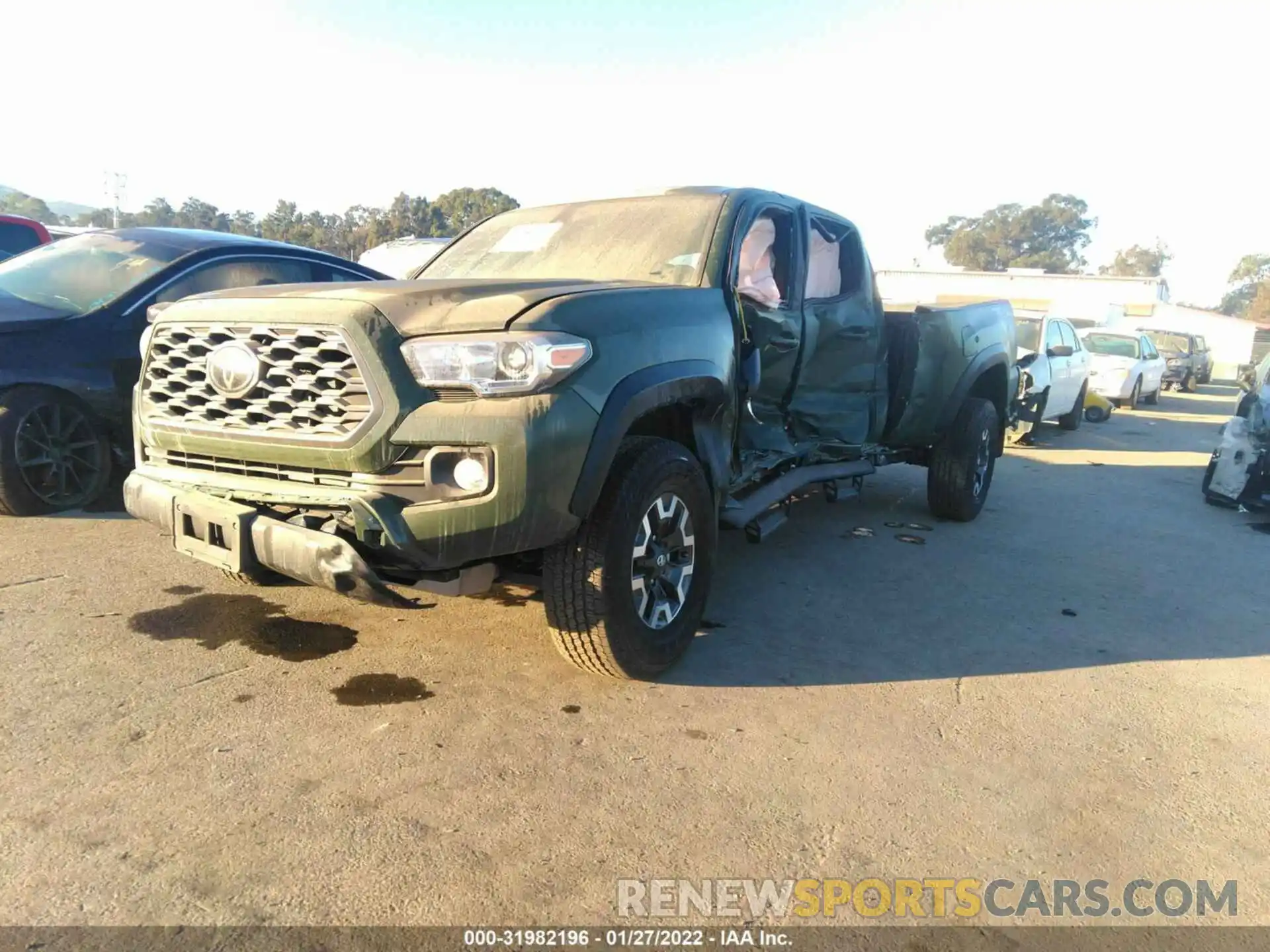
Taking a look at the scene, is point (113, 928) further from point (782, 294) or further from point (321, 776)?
point (782, 294)

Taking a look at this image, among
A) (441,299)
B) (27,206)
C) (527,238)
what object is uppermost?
(27,206)

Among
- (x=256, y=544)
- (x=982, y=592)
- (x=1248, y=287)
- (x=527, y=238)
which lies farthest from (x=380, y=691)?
(x=1248, y=287)

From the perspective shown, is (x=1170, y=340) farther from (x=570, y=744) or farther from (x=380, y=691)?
(x=380, y=691)

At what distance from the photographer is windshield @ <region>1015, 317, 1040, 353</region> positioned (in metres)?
11.5

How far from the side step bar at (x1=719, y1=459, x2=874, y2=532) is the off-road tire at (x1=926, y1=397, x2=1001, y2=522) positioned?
799 millimetres

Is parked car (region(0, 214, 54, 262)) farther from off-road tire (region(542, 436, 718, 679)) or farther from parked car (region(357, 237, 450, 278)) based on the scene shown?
off-road tire (region(542, 436, 718, 679))

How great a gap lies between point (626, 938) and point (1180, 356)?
27.0 meters

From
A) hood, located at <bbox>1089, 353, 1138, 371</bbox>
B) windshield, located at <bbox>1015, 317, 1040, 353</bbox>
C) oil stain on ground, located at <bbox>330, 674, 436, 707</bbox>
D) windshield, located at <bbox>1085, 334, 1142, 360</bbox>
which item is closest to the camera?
oil stain on ground, located at <bbox>330, 674, 436, 707</bbox>

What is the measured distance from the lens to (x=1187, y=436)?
42.2 feet

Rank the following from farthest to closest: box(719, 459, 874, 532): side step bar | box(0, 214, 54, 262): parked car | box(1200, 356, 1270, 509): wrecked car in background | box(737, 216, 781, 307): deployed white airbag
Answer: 1. box(0, 214, 54, 262): parked car
2. box(1200, 356, 1270, 509): wrecked car in background
3. box(737, 216, 781, 307): deployed white airbag
4. box(719, 459, 874, 532): side step bar

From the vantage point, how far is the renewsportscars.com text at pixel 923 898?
85.2 inches

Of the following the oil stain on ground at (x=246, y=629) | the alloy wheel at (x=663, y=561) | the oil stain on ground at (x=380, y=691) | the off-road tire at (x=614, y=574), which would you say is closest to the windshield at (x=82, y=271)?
the oil stain on ground at (x=246, y=629)

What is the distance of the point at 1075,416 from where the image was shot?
1281 centimetres

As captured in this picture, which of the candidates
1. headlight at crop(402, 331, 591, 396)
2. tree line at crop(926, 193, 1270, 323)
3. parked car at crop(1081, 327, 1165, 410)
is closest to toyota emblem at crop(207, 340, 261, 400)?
headlight at crop(402, 331, 591, 396)
